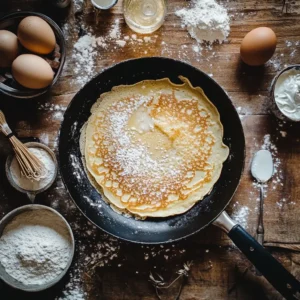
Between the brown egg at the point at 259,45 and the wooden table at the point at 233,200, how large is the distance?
8 cm

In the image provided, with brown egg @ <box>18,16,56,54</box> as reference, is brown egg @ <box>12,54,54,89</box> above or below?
below

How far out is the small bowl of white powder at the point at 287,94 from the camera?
1.70 metres

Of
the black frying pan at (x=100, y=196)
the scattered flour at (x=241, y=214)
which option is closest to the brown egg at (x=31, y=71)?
the black frying pan at (x=100, y=196)

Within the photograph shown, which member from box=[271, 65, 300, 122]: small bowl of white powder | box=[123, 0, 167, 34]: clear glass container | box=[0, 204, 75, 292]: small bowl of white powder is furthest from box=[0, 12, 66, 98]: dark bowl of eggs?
box=[271, 65, 300, 122]: small bowl of white powder

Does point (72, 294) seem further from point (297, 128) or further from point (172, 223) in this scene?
point (297, 128)

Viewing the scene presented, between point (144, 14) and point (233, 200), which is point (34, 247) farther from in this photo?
point (144, 14)

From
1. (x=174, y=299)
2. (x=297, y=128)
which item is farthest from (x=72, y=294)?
(x=297, y=128)

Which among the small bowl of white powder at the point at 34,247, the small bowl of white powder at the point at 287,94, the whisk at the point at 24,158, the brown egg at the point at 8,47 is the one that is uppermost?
the brown egg at the point at 8,47

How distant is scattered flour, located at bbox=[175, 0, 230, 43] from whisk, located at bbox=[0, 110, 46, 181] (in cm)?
68

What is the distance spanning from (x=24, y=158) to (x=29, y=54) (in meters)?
0.33

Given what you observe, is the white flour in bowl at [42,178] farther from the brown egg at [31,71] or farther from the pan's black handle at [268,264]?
the pan's black handle at [268,264]

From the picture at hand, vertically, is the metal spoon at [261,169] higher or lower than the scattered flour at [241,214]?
higher

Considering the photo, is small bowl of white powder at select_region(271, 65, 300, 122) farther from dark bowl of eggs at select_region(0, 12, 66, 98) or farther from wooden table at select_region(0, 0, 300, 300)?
dark bowl of eggs at select_region(0, 12, 66, 98)

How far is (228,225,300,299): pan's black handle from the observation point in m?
1.58
